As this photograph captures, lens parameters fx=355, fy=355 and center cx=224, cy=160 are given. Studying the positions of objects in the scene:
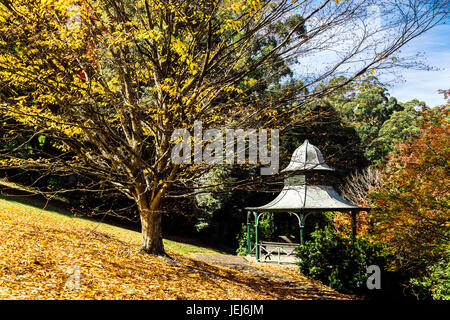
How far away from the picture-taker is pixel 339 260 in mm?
10547

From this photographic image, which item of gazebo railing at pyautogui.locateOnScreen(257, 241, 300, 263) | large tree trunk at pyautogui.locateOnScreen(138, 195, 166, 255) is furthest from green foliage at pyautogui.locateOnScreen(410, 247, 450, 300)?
gazebo railing at pyautogui.locateOnScreen(257, 241, 300, 263)

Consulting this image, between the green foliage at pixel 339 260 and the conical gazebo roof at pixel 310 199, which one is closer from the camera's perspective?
the green foliage at pixel 339 260

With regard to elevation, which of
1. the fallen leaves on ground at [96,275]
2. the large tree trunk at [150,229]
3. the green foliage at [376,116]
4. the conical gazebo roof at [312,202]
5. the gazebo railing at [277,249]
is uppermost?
the green foliage at [376,116]

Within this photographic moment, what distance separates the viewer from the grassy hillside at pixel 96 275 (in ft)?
16.9

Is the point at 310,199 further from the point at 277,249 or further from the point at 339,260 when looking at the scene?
the point at 339,260

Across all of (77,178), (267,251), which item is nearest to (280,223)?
(267,251)

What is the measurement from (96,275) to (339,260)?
7287 millimetres

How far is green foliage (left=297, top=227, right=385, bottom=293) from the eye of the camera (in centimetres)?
1026

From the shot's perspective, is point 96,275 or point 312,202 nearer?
point 96,275

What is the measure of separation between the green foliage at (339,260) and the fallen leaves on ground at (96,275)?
81 centimetres

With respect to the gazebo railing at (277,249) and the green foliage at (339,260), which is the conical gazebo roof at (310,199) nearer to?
the gazebo railing at (277,249)

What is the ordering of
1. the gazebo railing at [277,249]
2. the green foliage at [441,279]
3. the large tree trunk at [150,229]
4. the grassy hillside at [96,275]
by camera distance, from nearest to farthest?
the grassy hillside at [96,275] < the green foliage at [441,279] < the large tree trunk at [150,229] < the gazebo railing at [277,249]

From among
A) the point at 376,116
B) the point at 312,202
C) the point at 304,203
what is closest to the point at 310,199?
the point at 312,202

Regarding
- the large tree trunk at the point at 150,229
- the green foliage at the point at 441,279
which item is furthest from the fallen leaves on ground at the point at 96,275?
the green foliage at the point at 441,279
